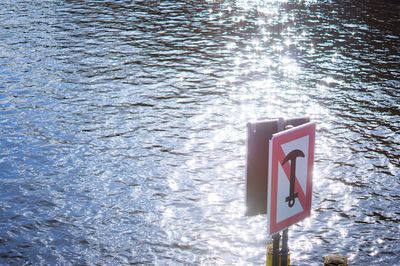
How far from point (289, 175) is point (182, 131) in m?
6.56

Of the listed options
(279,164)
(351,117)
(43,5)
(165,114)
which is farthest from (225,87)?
(43,5)

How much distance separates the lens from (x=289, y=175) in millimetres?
5074

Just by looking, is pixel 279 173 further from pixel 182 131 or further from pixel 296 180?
pixel 182 131

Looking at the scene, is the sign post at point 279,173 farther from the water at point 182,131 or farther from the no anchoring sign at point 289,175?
the water at point 182,131

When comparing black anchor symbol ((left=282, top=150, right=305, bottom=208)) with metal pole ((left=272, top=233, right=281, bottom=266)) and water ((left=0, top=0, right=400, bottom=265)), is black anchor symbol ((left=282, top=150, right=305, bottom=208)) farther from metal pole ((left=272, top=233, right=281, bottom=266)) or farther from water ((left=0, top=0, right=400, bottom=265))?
water ((left=0, top=0, right=400, bottom=265))

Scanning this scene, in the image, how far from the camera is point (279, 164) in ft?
16.2

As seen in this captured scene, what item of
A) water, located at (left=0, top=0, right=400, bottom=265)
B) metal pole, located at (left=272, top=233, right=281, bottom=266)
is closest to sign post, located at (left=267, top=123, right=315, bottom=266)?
metal pole, located at (left=272, top=233, right=281, bottom=266)

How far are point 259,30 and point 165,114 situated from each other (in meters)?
7.99

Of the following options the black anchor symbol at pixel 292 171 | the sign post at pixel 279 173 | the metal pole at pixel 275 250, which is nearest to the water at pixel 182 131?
the metal pole at pixel 275 250

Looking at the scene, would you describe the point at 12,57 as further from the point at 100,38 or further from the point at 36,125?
the point at 36,125

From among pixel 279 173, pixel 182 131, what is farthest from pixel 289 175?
pixel 182 131

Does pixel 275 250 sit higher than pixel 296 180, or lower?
lower

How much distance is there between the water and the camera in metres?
7.95

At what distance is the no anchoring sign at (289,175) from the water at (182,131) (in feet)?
7.87
